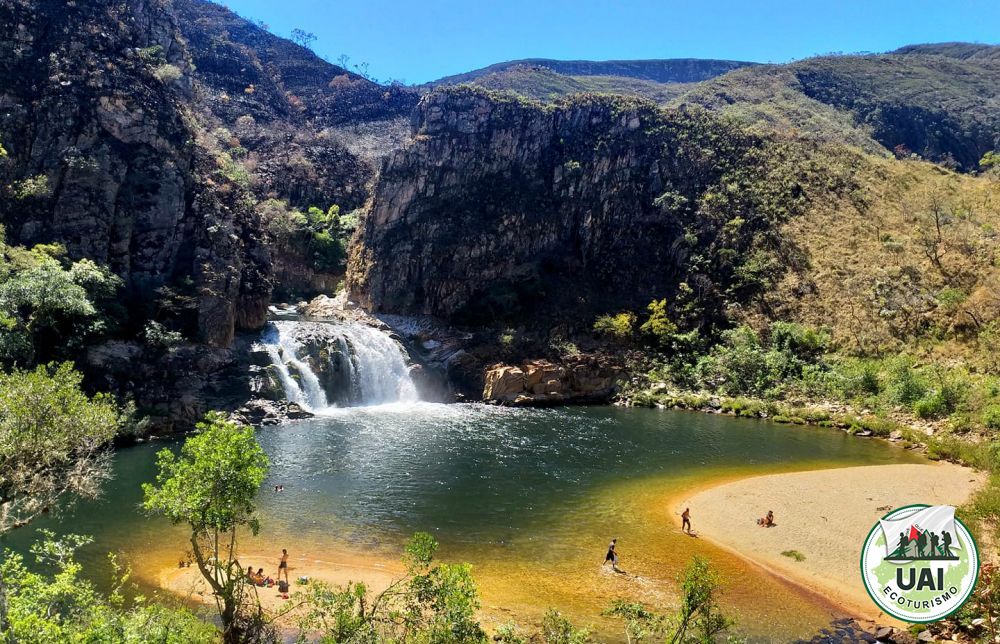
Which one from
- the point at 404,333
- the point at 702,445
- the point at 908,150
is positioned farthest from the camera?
the point at 908,150

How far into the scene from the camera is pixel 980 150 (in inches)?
4973

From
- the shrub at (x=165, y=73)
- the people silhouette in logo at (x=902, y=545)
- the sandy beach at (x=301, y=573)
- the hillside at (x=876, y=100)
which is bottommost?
the sandy beach at (x=301, y=573)

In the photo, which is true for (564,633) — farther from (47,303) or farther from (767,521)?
(47,303)

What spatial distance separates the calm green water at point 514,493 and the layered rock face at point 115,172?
18.1 m

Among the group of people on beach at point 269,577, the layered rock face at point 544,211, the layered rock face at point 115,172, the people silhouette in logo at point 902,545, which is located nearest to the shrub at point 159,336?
the layered rock face at point 115,172

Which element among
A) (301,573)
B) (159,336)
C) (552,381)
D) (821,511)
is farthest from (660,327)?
(301,573)

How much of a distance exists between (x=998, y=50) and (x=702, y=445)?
690ft

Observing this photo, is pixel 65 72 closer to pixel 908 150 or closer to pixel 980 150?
pixel 908 150

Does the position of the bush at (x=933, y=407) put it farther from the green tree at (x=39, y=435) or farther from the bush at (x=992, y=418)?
the green tree at (x=39, y=435)

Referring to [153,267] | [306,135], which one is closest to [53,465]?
[153,267]

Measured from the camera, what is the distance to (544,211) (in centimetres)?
7900

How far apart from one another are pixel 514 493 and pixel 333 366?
28.5 metres

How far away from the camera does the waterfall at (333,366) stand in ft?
166

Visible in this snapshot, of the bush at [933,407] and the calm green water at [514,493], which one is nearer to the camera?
the calm green water at [514,493]
